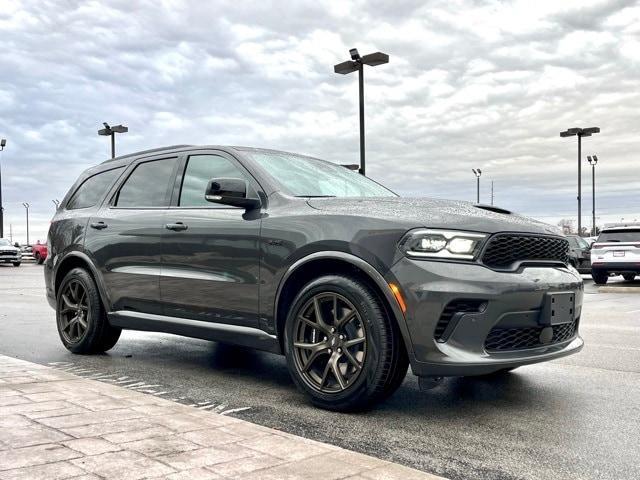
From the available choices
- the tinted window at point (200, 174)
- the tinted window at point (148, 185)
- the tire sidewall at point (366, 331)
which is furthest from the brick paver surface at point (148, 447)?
the tinted window at point (148, 185)

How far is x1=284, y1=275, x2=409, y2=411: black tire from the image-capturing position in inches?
153

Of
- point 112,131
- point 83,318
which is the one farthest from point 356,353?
point 112,131

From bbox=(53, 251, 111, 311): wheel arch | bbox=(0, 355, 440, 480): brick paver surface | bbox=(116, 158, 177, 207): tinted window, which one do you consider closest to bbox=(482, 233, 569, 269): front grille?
bbox=(0, 355, 440, 480): brick paver surface

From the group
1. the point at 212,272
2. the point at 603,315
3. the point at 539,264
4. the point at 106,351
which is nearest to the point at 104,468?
the point at 212,272

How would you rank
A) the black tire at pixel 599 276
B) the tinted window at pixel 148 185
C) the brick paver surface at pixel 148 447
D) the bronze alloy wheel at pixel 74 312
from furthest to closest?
the black tire at pixel 599 276, the bronze alloy wheel at pixel 74 312, the tinted window at pixel 148 185, the brick paver surface at pixel 148 447

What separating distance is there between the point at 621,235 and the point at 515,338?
601 inches

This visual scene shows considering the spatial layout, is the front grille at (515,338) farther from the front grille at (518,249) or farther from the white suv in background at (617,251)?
the white suv in background at (617,251)

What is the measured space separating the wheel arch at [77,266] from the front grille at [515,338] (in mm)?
3538

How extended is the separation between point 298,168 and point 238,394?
1.80 metres

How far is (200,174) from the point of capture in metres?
5.41

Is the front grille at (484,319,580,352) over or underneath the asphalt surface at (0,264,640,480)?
over

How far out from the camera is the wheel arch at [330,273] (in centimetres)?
385

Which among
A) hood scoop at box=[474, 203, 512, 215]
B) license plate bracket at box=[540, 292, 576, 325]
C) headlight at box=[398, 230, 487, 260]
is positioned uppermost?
hood scoop at box=[474, 203, 512, 215]

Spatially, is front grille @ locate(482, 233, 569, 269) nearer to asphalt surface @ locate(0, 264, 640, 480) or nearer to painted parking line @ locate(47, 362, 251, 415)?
asphalt surface @ locate(0, 264, 640, 480)
